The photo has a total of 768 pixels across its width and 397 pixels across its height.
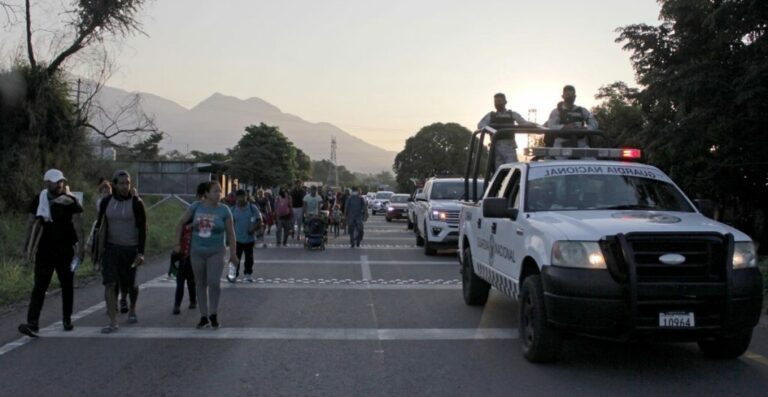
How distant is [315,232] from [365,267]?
14.3ft

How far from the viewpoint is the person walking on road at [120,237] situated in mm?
8086

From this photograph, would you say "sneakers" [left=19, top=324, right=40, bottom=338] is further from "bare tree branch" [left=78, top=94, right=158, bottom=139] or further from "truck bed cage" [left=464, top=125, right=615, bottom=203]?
"bare tree branch" [left=78, top=94, right=158, bottom=139]

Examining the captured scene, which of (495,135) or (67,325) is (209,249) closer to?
(67,325)

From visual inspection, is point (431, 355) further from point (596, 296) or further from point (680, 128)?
point (680, 128)

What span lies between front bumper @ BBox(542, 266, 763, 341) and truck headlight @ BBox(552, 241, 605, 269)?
0.07 m

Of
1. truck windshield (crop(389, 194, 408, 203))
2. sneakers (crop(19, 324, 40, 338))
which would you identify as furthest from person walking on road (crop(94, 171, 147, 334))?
truck windshield (crop(389, 194, 408, 203))

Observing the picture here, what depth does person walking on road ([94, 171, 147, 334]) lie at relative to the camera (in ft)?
26.5

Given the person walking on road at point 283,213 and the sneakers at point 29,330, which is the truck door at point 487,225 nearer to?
the sneakers at point 29,330

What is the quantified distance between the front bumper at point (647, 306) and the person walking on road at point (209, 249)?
13.2ft

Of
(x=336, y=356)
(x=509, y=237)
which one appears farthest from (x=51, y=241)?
(x=509, y=237)

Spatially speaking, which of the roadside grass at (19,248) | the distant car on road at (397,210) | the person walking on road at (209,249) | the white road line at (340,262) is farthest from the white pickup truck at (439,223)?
the distant car on road at (397,210)

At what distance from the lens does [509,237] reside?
25.1 feet

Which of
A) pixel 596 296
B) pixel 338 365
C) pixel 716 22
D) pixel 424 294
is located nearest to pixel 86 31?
pixel 424 294

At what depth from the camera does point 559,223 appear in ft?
21.6
